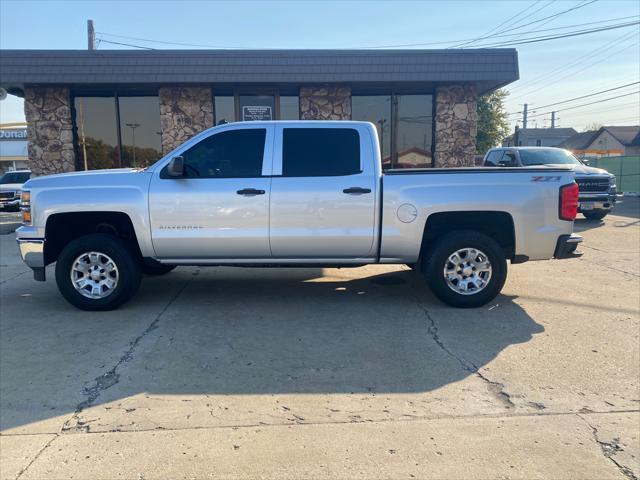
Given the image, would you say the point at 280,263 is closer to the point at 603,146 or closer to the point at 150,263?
the point at 150,263

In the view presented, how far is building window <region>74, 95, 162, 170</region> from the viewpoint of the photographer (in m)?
13.3

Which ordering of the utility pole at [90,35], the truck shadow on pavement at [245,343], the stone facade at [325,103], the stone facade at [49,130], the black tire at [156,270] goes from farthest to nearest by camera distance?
1. the utility pole at [90,35]
2. the stone facade at [325,103]
3. the stone facade at [49,130]
4. the black tire at [156,270]
5. the truck shadow on pavement at [245,343]

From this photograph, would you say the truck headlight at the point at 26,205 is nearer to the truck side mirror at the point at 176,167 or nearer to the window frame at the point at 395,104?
the truck side mirror at the point at 176,167

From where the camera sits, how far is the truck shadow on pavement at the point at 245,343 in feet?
12.8

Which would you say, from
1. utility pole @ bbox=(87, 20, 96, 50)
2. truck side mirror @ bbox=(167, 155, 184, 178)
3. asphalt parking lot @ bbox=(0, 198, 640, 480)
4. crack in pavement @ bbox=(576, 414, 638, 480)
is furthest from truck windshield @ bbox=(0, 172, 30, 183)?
crack in pavement @ bbox=(576, 414, 638, 480)

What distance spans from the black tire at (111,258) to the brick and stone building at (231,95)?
725 cm

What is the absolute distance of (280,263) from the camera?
5.77m

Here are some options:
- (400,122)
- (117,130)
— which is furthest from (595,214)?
(117,130)

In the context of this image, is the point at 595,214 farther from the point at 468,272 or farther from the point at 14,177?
the point at 14,177

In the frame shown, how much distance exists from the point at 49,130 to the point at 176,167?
961cm

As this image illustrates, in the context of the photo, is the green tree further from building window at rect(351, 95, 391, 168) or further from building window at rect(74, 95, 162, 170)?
building window at rect(74, 95, 162, 170)

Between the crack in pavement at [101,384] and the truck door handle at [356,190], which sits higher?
the truck door handle at [356,190]

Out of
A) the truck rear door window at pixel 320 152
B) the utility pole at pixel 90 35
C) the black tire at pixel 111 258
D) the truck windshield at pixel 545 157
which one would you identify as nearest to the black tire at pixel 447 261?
the truck rear door window at pixel 320 152

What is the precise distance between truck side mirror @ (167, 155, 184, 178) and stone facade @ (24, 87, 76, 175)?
30.2 feet
